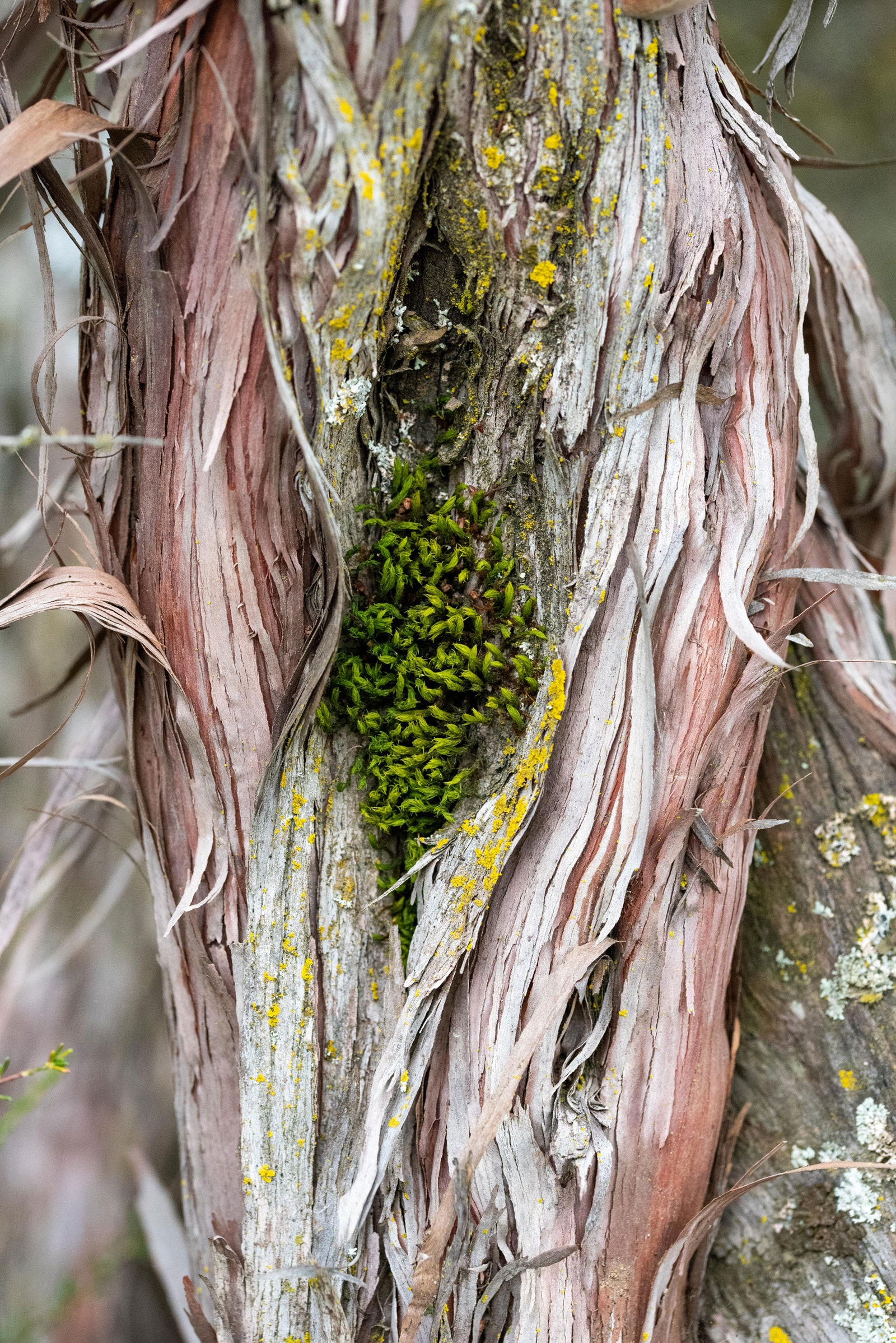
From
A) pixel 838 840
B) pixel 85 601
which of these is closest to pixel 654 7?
pixel 85 601

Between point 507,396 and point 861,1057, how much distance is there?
82 centimetres

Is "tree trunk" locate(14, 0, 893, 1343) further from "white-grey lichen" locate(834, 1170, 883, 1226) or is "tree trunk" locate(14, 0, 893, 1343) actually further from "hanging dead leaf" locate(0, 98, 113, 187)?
"white-grey lichen" locate(834, 1170, 883, 1226)

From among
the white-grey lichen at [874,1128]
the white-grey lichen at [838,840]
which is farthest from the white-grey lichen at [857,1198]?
the white-grey lichen at [838,840]

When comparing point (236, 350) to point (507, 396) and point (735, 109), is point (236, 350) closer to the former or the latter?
point (507, 396)

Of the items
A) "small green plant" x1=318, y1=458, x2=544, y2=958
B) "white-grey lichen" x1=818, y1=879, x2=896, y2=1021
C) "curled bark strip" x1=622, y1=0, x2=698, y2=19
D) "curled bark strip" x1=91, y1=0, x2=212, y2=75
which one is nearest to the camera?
"curled bark strip" x1=91, y1=0, x2=212, y2=75

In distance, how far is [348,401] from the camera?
2.35 ft

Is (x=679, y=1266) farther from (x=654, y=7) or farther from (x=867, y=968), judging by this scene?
(x=654, y=7)

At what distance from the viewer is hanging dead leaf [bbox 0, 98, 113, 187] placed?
615mm

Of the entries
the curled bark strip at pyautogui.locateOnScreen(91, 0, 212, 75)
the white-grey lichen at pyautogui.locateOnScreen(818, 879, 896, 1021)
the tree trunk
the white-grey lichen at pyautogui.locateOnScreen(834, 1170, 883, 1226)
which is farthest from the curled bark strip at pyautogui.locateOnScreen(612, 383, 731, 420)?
the white-grey lichen at pyautogui.locateOnScreen(834, 1170, 883, 1226)

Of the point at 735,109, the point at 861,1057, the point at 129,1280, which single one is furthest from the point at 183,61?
the point at 129,1280

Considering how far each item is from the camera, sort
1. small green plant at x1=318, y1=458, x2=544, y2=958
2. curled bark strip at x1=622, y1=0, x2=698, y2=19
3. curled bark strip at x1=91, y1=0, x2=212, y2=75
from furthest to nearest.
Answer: small green plant at x1=318, y1=458, x2=544, y2=958 < curled bark strip at x1=622, y1=0, x2=698, y2=19 < curled bark strip at x1=91, y1=0, x2=212, y2=75

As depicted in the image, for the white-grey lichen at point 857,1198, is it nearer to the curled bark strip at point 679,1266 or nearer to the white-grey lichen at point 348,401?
the curled bark strip at point 679,1266

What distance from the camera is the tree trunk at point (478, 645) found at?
694 millimetres

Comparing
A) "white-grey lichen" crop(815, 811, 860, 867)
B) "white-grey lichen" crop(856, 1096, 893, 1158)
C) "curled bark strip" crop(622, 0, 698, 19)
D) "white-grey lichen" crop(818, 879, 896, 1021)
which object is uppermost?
"curled bark strip" crop(622, 0, 698, 19)
